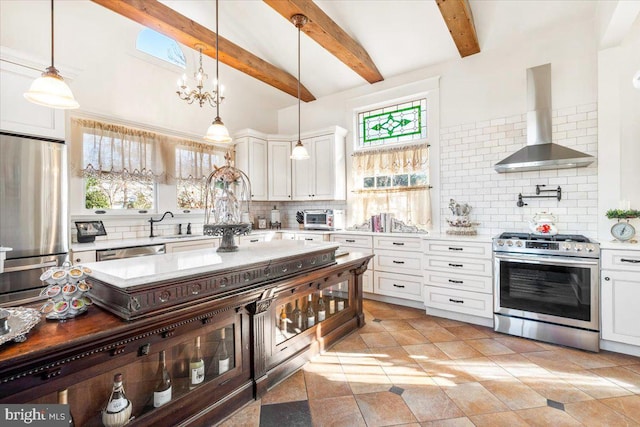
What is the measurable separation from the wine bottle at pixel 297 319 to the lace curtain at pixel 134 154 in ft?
9.81

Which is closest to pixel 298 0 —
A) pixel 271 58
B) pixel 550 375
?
pixel 271 58

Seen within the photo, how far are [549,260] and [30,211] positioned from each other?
4769 millimetres

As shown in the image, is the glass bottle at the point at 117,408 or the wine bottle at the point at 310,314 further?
the wine bottle at the point at 310,314

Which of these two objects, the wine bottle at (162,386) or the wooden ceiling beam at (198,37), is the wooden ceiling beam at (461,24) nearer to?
the wooden ceiling beam at (198,37)

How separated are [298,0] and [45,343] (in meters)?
3.65

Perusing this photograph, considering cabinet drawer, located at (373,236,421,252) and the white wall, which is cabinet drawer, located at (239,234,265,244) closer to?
cabinet drawer, located at (373,236,421,252)

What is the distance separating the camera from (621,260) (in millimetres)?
2613

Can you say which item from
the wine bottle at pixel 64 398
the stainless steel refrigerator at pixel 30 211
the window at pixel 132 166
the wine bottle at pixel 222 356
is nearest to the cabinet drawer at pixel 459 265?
the wine bottle at pixel 222 356

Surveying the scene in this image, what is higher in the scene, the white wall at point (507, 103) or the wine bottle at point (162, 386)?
the white wall at point (507, 103)

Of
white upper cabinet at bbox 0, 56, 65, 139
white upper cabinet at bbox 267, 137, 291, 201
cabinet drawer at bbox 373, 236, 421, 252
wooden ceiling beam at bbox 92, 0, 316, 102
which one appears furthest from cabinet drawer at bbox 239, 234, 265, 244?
wooden ceiling beam at bbox 92, 0, 316, 102

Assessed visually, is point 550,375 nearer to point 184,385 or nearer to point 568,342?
point 568,342

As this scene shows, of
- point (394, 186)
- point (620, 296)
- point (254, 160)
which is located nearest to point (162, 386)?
point (620, 296)

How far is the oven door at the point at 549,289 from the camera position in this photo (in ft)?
8.96

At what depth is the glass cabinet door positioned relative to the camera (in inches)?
90.7
